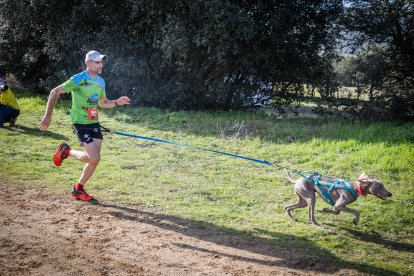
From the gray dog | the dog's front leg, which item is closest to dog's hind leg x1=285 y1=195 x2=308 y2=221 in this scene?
the gray dog

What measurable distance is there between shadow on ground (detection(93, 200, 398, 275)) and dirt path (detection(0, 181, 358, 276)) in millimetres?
14

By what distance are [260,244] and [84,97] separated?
375 cm

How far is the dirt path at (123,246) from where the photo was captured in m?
4.72

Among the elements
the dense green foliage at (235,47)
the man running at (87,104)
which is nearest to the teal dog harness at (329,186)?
the man running at (87,104)

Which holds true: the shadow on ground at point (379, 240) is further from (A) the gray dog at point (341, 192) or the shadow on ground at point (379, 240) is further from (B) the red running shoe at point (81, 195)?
(B) the red running shoe at point (81, 195)

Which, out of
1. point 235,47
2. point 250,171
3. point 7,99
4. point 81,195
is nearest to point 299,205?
point 250,171

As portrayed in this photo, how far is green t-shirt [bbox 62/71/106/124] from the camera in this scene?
21.2 feet

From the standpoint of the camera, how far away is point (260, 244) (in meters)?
5.61

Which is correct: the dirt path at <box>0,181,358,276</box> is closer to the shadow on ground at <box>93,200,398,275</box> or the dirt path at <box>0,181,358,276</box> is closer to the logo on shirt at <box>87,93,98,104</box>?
the shadow on ground at <box>93,200,398,275</box>

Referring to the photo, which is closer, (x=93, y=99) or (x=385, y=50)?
(x=93, y=99)

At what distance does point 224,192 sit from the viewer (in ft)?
25.4

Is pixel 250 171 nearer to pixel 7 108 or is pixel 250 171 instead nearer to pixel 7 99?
pixel 7 108

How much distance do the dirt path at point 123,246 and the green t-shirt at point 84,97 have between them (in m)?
1.53

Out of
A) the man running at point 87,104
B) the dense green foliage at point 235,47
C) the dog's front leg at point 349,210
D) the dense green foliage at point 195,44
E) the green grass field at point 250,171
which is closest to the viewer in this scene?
the green grass field at point 250,171
